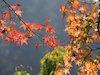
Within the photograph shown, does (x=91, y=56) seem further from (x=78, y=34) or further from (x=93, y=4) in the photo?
(x=93, y=4)

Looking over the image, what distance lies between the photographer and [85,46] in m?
3.19

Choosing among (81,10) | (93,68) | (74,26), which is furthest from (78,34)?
(93,68)

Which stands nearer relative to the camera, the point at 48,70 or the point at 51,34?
the point at 51,34

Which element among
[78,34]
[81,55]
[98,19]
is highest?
[98,19]

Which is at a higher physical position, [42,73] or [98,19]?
[98,19]

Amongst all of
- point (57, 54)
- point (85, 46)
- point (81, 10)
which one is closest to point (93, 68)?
point (85, 46)

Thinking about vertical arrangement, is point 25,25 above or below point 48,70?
above

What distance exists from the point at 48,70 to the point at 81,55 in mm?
6920

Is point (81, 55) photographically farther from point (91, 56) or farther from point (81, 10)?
point (81, 10)

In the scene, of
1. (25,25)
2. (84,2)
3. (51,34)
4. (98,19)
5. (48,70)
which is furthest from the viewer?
(48,70)

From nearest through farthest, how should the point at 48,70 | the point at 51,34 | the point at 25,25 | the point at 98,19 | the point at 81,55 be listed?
the point at 98,19, the point at 25,25, the point at 81,55, the point at 51,34, the point at 48,70

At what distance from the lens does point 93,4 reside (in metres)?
2.76

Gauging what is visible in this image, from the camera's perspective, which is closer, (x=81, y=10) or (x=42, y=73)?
(x=81, y=10)

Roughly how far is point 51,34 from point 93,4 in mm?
1254
